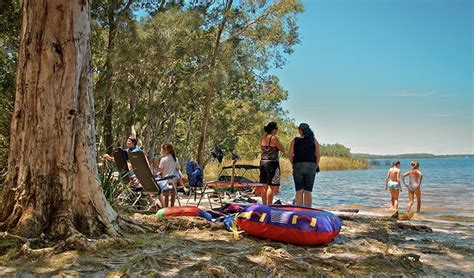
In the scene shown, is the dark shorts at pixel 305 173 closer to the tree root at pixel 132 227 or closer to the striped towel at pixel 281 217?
the striped towel at pixel 281 217

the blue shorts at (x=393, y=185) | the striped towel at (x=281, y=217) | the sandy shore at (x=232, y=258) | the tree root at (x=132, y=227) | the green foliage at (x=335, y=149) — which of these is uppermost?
the green foliage at (x=335, y=149)

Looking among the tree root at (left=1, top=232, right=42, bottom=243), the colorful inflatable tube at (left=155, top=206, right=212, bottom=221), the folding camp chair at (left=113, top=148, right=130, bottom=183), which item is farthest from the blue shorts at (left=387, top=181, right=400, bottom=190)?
the tree root at (left=1, top=232, right=42, bottom=243)

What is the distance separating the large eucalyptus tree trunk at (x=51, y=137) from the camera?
13.1 ft

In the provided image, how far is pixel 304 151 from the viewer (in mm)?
6609

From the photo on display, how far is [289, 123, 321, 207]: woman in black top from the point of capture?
21.6ft

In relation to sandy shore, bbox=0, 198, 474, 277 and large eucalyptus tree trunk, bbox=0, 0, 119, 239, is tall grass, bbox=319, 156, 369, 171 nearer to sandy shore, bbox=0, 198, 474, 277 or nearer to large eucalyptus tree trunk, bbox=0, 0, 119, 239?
sandy shore, bbox=0, 198, 474, 277

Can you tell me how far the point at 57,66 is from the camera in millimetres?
4047

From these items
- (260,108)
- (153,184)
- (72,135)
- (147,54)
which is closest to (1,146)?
(153,184)

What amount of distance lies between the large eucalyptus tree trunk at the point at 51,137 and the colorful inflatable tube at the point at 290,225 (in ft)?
4.64

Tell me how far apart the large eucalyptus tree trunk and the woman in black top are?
10.5ft

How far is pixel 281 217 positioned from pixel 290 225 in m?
0.15

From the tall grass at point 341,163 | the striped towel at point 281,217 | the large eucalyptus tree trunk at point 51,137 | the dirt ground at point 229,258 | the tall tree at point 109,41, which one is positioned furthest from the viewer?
the tall grass at point 341,163

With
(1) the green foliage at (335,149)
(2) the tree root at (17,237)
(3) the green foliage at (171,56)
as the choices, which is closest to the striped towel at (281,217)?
(2) the tree root at (17,237)

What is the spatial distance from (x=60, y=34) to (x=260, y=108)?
2284 cm
